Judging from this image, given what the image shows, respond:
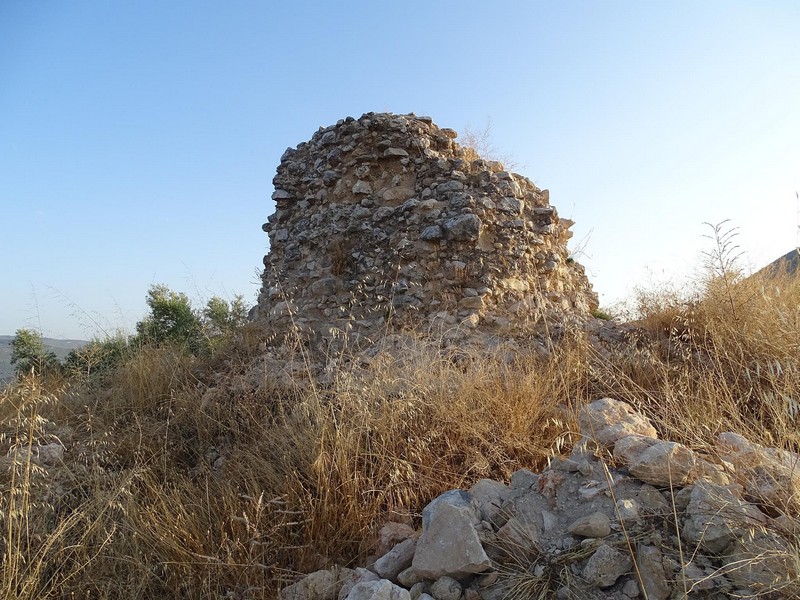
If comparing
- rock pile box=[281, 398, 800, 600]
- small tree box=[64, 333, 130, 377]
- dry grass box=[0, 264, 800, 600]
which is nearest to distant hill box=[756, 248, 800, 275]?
dry grass box=[0, 264, 800, 600]

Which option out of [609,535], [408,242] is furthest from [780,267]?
[609,535]

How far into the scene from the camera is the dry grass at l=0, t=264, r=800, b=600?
80.3 inches

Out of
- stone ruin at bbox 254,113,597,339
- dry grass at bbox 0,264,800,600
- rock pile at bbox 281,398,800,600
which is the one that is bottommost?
rock pile at bbox 281,398,800,600

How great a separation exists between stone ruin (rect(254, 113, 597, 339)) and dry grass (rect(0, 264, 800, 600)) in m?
1.09

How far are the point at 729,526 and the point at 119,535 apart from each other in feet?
8.62

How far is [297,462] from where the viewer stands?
2.60 meters

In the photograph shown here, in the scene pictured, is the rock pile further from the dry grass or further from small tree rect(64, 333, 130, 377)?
small tree rect(64, 333, 130, 377)

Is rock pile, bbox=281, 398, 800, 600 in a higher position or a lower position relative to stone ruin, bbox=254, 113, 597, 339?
lower

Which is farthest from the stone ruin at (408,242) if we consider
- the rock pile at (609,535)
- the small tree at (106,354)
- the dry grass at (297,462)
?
the rock pile at (609,535)

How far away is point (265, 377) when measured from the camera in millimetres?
3955

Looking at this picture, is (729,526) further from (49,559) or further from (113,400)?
(113,400)

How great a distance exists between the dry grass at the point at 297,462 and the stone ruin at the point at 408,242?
109 centimetres

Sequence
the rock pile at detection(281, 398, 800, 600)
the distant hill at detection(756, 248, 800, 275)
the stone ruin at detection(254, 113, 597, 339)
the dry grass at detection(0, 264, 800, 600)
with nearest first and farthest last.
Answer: the rock pile at detection(281, 398, 800, 600) < the dry grass at detection(0, 264, 800, 600) < the stone ruin at detection(254, 113, 597, 339) < the distant hill at detection(756, 248, 800, 275)

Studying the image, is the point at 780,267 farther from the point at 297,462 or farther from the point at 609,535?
the point at 297,462
